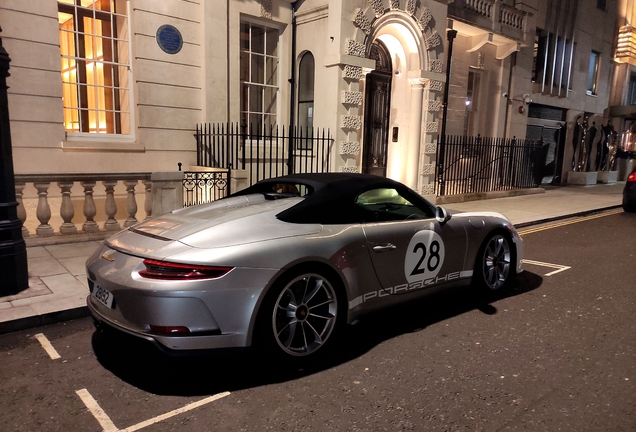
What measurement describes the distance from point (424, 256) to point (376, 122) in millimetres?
9177

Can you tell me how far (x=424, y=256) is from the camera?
172 inches

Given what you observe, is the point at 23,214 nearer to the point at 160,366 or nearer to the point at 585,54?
the point at 160,366

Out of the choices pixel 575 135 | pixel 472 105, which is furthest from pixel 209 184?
pixel 575 135

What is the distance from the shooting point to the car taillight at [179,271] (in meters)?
3.00

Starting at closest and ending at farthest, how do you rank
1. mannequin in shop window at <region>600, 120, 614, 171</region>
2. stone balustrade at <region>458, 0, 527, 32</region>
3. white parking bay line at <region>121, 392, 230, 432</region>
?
white parking bay line at <region>121, 392, 230, 432</region> → stone balustrade at <region>458, 0, 527, 32</region> → mannequin in shop window at <region>600, 120, 614, 171</region>

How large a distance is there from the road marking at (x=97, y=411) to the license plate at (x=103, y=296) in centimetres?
61

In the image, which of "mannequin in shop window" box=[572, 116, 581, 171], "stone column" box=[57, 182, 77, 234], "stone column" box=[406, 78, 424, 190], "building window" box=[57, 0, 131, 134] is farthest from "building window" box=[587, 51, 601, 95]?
"stone column" box=[57, 182, 77, 234]

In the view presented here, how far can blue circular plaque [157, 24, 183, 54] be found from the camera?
9797 mm

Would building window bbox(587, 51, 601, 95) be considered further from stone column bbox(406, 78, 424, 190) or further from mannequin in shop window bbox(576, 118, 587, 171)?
stone column bbox(406, 78, 424, 190)

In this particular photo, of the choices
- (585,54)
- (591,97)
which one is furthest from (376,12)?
(591,97)

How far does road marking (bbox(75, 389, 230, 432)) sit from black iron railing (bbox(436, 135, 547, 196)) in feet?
38.5

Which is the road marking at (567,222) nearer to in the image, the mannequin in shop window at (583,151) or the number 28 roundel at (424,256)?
the number 28 roundel at (424,256)

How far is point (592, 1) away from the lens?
69.9 feet

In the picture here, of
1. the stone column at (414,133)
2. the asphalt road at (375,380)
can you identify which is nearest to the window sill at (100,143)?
the asphalt road at (375,380)
